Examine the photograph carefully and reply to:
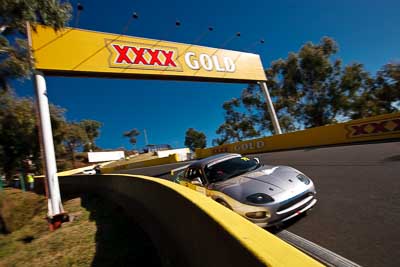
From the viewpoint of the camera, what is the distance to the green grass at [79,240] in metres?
4.67

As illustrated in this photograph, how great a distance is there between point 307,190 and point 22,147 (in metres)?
34.2

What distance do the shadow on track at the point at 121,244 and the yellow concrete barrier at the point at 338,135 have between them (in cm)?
1170

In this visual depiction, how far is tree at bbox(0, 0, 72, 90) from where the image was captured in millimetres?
6648

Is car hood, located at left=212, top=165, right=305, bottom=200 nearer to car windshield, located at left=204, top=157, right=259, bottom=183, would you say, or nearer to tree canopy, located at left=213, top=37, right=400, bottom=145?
car windshield, located at left=204, top=157, right=259, bottom=183

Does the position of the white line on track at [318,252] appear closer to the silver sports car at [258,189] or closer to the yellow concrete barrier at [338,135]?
the silver sports car at [258,189]

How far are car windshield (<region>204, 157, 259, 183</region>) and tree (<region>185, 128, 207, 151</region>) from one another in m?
96.4

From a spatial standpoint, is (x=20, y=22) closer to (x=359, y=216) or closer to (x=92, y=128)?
(x=359, y=216)

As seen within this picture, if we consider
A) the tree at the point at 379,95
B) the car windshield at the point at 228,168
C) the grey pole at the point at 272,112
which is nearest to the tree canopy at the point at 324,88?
the tree at the point at 379,95

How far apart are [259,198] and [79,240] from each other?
5068mm

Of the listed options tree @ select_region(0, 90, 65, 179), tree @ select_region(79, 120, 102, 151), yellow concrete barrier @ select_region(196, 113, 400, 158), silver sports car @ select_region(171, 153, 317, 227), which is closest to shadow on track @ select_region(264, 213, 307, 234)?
silver sports car @ select_region(171, 153, 317, 227)

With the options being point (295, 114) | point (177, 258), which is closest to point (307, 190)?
point (177, 258)

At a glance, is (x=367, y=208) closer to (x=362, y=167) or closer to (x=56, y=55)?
(x=362, y=167)

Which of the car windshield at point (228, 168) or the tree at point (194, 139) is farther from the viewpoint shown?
the tree at point (194, 139)

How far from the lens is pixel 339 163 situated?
7496 mm
